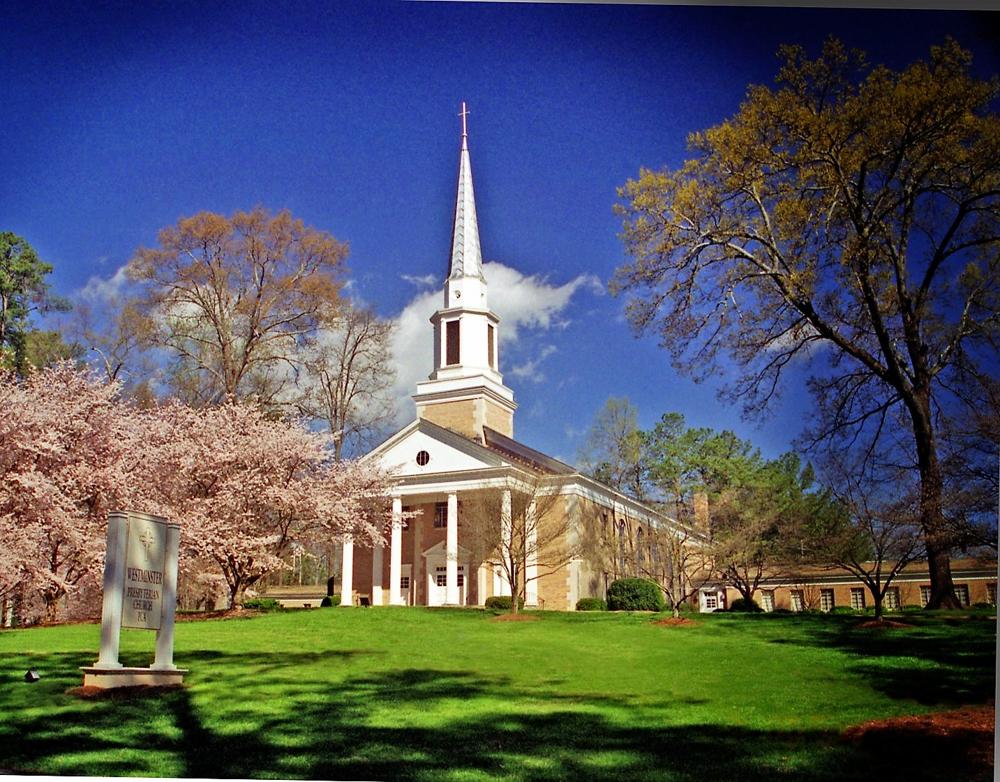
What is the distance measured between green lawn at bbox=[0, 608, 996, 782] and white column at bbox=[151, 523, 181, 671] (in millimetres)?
291

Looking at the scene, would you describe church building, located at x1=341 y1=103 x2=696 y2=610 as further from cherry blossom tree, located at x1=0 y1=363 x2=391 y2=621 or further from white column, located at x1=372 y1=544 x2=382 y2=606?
cherry blossom tree, located at x1=0 y1=363 x2=391 y2=621

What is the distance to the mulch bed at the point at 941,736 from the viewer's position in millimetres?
6715

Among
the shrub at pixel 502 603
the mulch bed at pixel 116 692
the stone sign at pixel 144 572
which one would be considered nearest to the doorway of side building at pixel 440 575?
the shrub at pixel 502 603

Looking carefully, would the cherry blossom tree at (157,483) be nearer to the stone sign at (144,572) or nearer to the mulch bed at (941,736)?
the stone sign at (144,572)

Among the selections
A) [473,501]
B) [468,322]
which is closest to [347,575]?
[473,501]

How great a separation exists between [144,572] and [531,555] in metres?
4.32

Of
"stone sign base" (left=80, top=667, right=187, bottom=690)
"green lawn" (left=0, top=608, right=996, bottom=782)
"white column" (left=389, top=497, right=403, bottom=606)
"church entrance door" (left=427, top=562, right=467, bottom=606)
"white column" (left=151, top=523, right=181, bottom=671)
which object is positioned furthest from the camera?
"white column" (left=389, top=497, right=403, bottom=606)

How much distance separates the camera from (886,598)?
A: 34.2ft

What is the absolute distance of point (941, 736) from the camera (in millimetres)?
6855

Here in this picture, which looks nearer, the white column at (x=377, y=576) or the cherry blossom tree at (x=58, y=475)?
the cherry blossom tree at (x=58, y=475)

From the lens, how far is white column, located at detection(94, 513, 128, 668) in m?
8.01

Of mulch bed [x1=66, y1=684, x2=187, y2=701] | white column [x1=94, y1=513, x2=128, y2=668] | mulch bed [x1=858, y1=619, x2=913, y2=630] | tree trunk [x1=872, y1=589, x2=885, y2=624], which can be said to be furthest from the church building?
mulch bed [x1=66, y1=684, x2=187, y2=701]

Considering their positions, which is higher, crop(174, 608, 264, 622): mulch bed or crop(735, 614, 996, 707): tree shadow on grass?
crop(174, 608, 264, 622): mulch bed

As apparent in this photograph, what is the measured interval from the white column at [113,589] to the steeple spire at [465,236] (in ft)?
13.1
